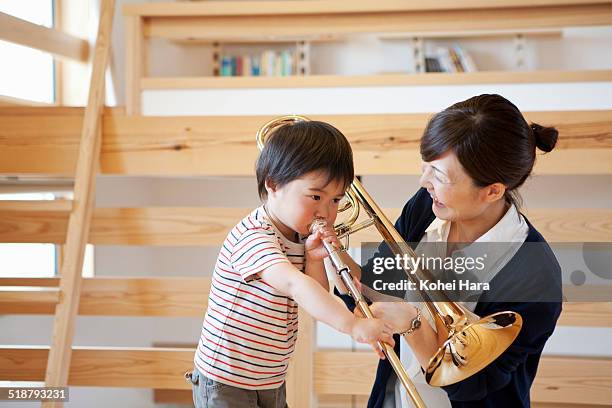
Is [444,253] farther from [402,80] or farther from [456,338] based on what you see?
[402,80]

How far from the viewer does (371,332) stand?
1.34 meters

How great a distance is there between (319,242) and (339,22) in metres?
1.77

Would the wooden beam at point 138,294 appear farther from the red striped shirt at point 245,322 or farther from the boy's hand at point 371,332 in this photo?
the boy's hand at point 371,332

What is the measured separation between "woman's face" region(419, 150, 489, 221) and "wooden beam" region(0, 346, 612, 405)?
3.84ft

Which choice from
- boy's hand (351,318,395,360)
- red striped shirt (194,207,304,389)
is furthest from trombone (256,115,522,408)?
red striped shirt (194,207,304,389)

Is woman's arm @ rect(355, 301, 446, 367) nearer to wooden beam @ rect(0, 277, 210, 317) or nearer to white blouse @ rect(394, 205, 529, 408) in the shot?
white blouse @ rect(394, 205, 529, 408)

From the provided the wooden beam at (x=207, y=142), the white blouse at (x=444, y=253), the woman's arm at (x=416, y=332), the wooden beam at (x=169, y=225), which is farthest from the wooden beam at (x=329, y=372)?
the woman's arm at (x=416, y=332)

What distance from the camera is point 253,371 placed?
5.03 ft

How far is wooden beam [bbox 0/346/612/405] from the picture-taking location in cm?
262

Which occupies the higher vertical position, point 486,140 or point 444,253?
point 486,140

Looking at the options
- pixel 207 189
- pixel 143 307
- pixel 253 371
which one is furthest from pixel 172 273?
pixel 253 371

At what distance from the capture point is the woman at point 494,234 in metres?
1.49

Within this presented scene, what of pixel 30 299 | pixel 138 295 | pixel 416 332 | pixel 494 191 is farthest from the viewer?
pixel 138 295

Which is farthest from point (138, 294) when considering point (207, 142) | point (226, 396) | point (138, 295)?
point (226, 396)
